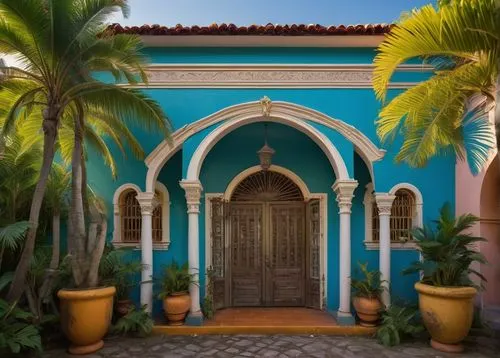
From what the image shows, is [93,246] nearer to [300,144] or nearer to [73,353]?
[73,353]

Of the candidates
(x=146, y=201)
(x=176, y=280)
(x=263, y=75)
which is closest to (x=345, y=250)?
(x=176, y=280)

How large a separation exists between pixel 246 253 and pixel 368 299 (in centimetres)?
274

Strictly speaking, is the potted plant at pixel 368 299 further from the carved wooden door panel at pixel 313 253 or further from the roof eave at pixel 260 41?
the roof eave at pixel 260 41

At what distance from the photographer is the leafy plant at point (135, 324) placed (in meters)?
5.28

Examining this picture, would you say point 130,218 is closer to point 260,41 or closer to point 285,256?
point 285,256

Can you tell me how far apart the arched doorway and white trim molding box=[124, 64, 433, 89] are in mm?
2082

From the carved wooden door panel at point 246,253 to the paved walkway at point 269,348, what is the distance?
5.32 ft

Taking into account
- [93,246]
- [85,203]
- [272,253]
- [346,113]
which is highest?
[346,113]

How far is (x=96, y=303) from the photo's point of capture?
471 centimetres

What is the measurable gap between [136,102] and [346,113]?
3.91m

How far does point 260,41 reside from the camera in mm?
6172

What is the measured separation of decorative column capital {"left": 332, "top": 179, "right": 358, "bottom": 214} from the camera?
586 cm

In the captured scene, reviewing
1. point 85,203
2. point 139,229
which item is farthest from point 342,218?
point 85,203

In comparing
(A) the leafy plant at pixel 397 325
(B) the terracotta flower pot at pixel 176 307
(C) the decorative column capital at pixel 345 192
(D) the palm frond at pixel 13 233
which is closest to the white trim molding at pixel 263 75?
(C) the decorative column capital at pixel 345 192
